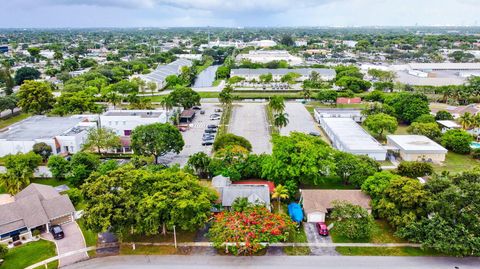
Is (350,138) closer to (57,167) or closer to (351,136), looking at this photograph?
(351,136)

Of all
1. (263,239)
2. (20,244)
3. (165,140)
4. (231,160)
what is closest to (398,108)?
(231,160)

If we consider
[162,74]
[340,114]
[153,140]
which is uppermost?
[162,74]

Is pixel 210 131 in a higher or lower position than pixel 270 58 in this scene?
lower

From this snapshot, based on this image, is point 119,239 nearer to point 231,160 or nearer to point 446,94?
point 231,160

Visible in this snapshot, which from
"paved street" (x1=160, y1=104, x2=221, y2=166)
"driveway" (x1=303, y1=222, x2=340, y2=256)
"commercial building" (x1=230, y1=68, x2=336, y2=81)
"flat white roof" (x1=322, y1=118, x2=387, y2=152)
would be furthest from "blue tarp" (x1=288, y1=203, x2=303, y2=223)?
"commercial building" (x1=230, y1=68, x2=336, y2=81)

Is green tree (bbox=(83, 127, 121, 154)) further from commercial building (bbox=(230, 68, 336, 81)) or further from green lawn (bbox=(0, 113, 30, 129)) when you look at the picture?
commercial building (bbox=(230, 68, 336, 81))

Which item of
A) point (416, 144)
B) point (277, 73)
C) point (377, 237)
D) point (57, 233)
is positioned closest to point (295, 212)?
point (377, 237)
